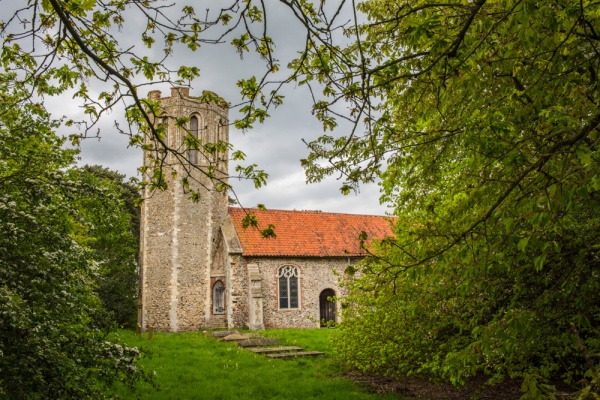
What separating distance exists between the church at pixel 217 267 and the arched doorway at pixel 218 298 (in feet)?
0.16

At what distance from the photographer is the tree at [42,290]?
4.48 meters

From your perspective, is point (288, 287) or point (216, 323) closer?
point (216, 323)

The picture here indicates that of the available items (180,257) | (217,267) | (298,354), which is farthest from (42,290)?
(217,267)

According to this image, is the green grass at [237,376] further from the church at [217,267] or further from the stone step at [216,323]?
the stone step at [216,323]

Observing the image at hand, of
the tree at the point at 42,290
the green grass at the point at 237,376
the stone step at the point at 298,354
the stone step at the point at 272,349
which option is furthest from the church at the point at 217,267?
the tree at the point at 42,290

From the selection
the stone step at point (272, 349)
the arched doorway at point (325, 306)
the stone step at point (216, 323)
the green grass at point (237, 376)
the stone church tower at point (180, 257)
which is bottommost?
the green grass at point (237, 376)

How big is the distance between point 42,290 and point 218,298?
1796 cm

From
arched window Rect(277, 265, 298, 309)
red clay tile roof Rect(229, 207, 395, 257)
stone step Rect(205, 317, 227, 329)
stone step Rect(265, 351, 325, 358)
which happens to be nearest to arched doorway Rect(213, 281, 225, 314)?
stone step Rect(205, 317, 227, 329)

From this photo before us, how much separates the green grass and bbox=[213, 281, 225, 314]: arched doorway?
7803mm

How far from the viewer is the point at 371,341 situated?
28.9 feet

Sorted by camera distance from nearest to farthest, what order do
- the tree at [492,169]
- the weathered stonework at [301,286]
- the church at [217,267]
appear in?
the tree at [492,169], the church at [217,267], the weathered stonework at [301,286]

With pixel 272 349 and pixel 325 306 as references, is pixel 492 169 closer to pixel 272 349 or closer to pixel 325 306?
pixel 272 349

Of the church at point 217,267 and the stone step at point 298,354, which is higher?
the church at point 217,267

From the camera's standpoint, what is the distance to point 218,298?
22844 mm
